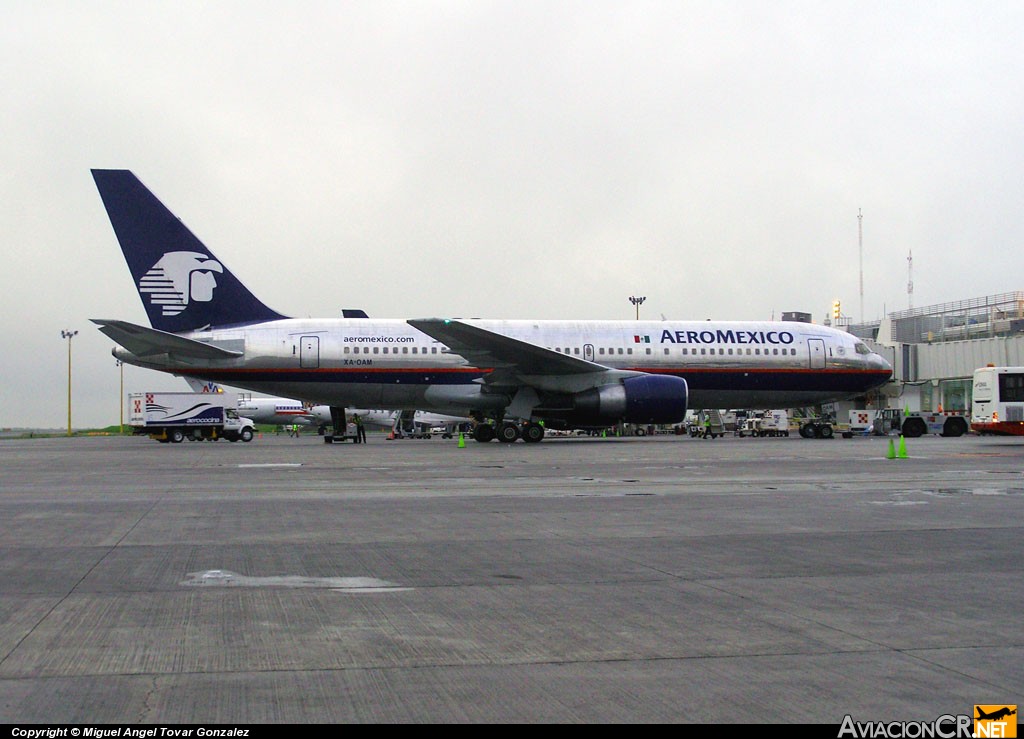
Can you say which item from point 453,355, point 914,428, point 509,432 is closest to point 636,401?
point 509,432

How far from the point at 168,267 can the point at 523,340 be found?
11.8m

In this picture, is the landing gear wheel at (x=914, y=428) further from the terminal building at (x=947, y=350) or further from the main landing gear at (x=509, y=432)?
the main landing gear at (x=509, y=432)

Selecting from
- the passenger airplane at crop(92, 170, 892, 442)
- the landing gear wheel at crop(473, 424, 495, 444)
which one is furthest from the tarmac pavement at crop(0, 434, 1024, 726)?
the landing gear wheel at crop(473, 424, 495, 444)

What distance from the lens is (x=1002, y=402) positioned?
34.0 metres

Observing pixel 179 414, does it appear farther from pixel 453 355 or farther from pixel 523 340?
pixel 523 340

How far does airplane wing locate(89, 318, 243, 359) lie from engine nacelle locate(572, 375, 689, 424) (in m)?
11.3

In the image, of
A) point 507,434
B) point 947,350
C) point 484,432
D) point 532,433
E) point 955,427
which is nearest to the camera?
point 532,433

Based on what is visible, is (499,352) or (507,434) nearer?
(499,352)

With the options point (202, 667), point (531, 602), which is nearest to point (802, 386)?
point (531, 602)

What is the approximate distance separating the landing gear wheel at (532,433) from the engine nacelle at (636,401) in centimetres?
240

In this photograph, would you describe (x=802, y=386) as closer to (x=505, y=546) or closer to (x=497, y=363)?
(x=497, y=363)

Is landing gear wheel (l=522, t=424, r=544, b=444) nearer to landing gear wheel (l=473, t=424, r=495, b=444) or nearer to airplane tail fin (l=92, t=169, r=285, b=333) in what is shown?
landing gear wheel (l=473, t=424, r=495, b=444)

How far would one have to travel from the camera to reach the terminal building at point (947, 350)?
57.8 metres

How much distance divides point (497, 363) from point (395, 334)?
4.02 metres
